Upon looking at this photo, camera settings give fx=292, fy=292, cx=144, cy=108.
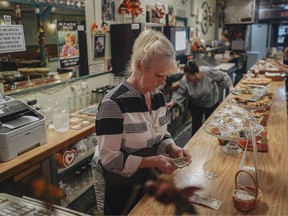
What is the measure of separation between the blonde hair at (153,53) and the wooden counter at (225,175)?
24.4 inches

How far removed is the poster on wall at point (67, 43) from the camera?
10.3 feet

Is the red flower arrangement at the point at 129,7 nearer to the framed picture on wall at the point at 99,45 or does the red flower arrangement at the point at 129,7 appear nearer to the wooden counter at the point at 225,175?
the framed picture on wall at the point at 99,45

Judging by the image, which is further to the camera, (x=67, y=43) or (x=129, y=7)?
(x=129, y=7)

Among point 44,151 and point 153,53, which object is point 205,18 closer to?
point 44,151

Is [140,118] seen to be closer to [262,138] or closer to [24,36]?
[262,138]

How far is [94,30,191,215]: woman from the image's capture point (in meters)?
1.41

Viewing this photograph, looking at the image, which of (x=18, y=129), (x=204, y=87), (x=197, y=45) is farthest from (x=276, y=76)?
(x=18, y=129)

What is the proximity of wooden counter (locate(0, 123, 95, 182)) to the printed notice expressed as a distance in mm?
798

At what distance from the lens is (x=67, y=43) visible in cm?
322

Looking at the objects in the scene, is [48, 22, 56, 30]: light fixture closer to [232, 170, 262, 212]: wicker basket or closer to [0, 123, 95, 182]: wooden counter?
[0, 123, 95, 182]: wooden counter

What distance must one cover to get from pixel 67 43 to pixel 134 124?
6.77 ft

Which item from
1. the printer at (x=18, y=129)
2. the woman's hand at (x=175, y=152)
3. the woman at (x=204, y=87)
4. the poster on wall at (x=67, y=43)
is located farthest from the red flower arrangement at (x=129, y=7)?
the woman's hand at (x=175, y=152)

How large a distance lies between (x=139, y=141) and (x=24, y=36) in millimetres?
1813

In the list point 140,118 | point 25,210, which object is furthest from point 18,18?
point 25,210
